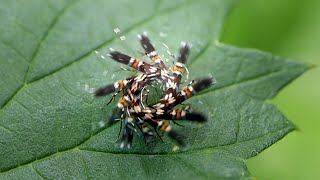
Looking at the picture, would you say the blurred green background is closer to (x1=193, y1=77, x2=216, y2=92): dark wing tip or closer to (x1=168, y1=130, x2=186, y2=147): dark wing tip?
(x1=193, y1=77, x2=216, y2=92): dark wing tip

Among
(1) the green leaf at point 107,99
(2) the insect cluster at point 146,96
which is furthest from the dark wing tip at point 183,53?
(1) the green leaf at point 107,99

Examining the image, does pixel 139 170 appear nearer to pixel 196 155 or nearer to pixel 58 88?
pixel 196 155

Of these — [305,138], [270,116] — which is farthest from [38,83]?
[305,138]

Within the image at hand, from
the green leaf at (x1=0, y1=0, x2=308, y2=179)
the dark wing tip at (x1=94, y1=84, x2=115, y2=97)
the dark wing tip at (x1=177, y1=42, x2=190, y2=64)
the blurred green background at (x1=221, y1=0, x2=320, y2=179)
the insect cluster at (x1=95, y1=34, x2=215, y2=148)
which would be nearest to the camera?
the green leaf at (x1=0, y1=0, x2=308, y2=179)

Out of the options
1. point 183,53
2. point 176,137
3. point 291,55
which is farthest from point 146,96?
point 291,55

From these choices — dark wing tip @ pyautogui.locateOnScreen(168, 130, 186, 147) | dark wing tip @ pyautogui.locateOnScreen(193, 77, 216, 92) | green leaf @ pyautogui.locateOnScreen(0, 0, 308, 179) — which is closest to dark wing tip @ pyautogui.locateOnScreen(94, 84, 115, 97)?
green leaf @ pyautogui.locateOnScreen(0, 0, 308, 179)

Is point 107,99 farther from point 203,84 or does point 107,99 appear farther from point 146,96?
point 203,84
